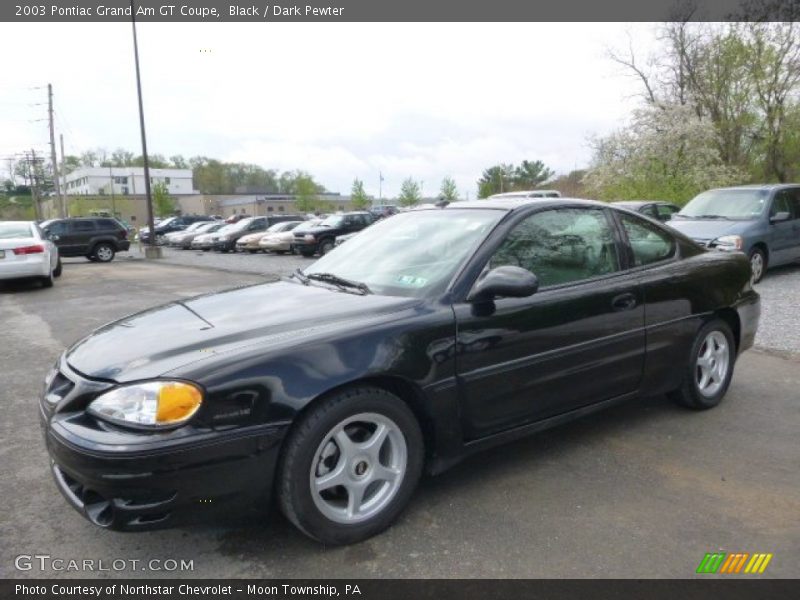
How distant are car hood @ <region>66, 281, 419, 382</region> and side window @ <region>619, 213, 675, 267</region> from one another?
5.66 feet

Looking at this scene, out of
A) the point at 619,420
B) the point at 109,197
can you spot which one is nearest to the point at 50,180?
the point at 109,197

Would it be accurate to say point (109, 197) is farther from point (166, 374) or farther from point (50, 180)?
point (166, 374)

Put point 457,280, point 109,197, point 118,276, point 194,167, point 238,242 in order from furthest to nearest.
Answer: point 194,167, point 109,197, point 238,242, point 118,276, point 457,280

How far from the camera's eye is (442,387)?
2912 mm

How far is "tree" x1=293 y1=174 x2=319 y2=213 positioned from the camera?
7956 centimetres

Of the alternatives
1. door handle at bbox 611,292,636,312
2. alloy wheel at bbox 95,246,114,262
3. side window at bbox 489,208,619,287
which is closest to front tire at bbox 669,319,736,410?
door handle at bbox 611,292,636,312

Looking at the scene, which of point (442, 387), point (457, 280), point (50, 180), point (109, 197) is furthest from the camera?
point (109, 197)

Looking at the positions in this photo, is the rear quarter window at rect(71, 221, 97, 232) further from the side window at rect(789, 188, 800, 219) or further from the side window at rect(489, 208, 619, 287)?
the side window at rect(489, 208, 619, 287)

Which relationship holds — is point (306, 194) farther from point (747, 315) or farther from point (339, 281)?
point (339, 281)

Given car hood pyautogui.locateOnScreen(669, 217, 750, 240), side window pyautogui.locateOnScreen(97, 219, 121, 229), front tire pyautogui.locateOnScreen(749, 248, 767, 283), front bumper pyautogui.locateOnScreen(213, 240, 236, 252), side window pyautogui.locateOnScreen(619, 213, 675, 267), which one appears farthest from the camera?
front bumper pyautogui.locateOnScreen(213, 240, 236, 252)

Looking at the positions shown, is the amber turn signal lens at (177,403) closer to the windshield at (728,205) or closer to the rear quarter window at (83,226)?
the windshield at (728,205)

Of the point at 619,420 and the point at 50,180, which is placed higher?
the point at 50,180
